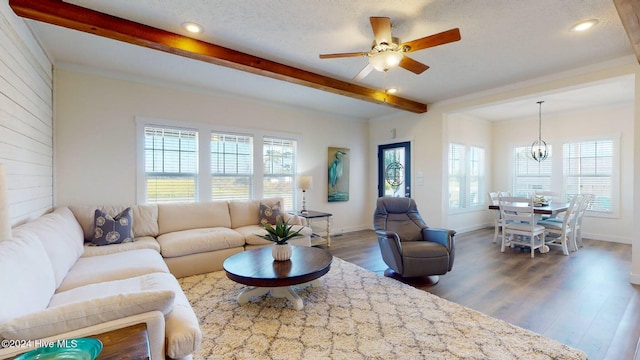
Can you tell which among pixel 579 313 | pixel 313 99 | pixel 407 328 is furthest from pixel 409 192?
pixel 407 328

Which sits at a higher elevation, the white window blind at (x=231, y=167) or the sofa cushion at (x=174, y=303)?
the white window blind at (x=231, y=167)

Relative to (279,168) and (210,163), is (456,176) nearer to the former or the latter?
(279,168)

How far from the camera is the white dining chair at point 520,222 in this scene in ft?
14.5

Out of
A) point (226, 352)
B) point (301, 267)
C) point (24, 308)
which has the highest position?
point (24, 308)

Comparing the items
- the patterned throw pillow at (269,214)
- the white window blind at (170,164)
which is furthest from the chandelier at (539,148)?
the white window blind at (170,164)

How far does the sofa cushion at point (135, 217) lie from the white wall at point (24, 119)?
0.33 meters

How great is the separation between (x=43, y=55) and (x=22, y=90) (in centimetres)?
91

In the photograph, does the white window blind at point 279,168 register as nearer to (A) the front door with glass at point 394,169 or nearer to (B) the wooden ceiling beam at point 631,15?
(A) the front door with glass at point 394,169

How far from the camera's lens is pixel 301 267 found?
2.57 m

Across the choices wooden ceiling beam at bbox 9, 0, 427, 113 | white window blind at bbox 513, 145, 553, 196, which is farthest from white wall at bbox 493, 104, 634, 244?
wooden ceiling beam at bbox 9, 0, 427, 113

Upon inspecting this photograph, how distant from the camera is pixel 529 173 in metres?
6.50

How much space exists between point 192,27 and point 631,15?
11.9 ft

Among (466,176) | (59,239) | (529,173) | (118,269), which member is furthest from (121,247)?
(529,173)

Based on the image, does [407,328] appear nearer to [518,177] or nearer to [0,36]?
[0,36]
